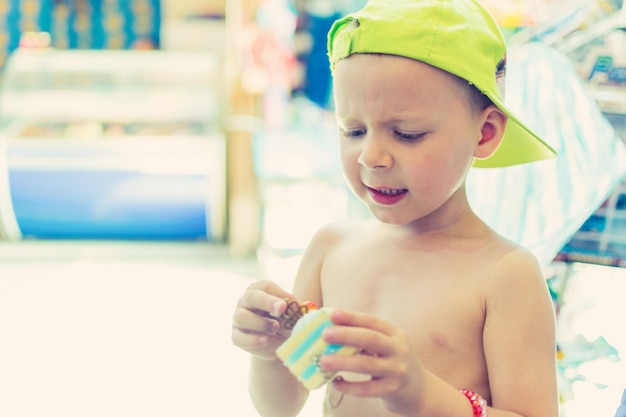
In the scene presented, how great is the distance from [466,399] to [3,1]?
12.7 ft

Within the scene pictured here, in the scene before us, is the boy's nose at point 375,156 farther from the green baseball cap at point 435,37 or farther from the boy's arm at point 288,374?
the boy's arm at point 288,374

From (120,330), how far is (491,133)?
6.63ft

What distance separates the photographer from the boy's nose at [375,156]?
Result: 0.73 meters

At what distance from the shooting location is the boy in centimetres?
73

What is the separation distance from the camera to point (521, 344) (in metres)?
0.74

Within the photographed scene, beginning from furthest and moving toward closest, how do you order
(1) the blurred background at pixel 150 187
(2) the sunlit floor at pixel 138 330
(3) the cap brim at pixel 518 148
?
(1) the blurred background at pixel 150 187, (2) the sunlit floor at pixel 138 330, (3) the cap brim at pixel 518 148

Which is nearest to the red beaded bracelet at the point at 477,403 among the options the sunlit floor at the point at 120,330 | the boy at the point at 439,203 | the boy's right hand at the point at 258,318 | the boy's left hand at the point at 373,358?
the boy at the point at 439,203

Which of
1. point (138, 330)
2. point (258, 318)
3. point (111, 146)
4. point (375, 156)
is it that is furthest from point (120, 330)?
point (375, 156)

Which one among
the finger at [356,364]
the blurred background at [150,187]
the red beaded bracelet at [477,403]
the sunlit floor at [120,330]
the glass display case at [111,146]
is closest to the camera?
the finger at [356,364]

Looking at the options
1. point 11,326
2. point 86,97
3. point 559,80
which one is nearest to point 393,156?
point 559,80

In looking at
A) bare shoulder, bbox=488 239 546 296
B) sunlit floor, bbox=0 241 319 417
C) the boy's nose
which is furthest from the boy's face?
sunlit floor, bbox=0 241 319 417

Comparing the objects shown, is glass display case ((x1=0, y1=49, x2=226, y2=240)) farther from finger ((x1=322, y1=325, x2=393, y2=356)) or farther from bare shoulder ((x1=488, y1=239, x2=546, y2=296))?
finger ((x1=322, y1=325, x2=393, y2=356))

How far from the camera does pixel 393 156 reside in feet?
2.43

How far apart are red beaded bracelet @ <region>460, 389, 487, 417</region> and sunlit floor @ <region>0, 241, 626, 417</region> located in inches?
16.1
